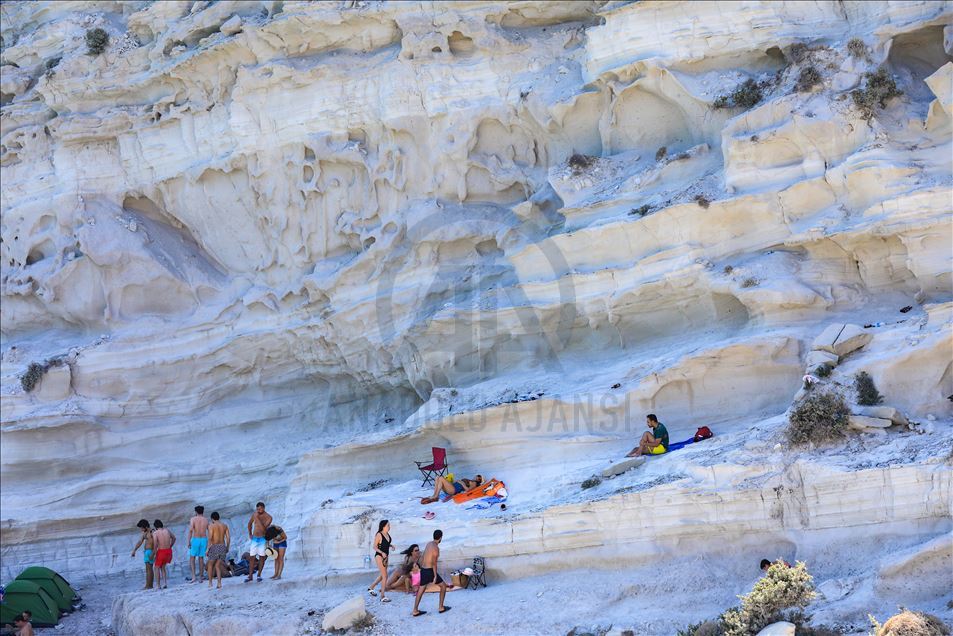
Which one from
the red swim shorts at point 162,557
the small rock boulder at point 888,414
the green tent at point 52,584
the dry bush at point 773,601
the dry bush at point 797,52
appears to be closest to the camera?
the dry bush at point 773,601

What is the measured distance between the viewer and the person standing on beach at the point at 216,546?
1529cm

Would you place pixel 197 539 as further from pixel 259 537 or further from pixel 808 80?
pixel 808 80

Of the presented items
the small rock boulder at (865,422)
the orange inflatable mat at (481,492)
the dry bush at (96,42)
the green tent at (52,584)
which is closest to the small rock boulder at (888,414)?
the small rock boulder at (865,422)

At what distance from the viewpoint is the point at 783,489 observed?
11.5 meters

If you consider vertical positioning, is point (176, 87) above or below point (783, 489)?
above

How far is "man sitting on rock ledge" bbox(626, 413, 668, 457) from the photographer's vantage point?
13.1 meters

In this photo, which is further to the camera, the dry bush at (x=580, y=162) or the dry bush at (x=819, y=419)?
the dry bush at (x=580, y=162)

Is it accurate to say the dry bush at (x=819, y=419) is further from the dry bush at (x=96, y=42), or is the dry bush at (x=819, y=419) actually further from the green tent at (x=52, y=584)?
the dry bush at (x=96, y=42)

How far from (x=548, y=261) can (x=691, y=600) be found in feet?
20.4

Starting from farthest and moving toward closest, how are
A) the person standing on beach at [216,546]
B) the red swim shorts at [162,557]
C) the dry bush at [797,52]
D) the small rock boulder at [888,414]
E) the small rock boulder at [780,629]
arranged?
the red swim shorts at [162,557], the person standing on beach at [216,546], the dry bush at [797,52], the small rock boulder at [888,414], the small rock boulder at [780,629]

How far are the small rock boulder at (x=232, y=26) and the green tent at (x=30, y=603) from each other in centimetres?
956

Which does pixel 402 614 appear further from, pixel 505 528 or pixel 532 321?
pixel 532 321

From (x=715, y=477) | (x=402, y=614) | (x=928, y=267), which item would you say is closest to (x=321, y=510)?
(x=402, y=614)

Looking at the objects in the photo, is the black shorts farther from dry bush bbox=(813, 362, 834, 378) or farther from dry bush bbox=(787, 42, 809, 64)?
dry bush bbox=(787, 42, 809, 64)
